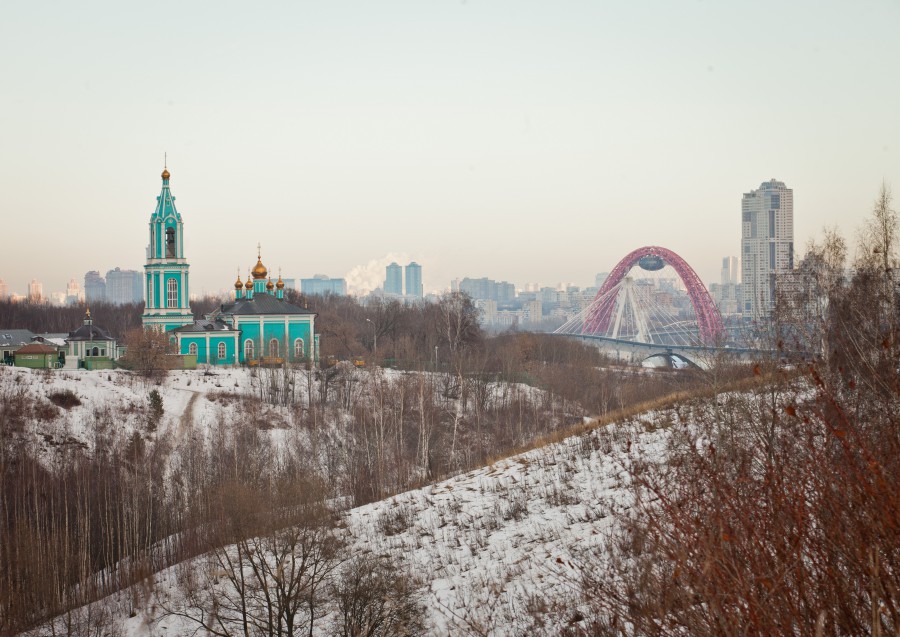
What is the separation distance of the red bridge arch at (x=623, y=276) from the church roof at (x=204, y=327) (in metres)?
29.9

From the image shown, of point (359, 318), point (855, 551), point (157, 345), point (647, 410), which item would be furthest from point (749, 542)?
point (359, 318)

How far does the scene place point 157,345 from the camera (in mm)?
40438

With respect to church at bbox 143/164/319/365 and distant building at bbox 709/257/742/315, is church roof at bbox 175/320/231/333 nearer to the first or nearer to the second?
church at bbox 143/164/319/365

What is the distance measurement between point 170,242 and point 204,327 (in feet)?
17.8

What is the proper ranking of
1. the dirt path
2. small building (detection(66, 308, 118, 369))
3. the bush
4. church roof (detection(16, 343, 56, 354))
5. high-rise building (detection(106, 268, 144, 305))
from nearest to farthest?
the dirt path → the bush → church roof (detection(16, 343, 56, 354)) → small building (detection(66, 308, 118, 369)) → high-rise building (detection(106, 268, 144, 305))

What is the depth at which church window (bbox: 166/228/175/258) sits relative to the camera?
4719 centimetres

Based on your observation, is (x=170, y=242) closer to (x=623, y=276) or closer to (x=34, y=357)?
(x=34, y=357)

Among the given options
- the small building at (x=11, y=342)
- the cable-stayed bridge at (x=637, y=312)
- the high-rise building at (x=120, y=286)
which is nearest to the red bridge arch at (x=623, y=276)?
the cable-stayed bridge at (x=637, y=312)

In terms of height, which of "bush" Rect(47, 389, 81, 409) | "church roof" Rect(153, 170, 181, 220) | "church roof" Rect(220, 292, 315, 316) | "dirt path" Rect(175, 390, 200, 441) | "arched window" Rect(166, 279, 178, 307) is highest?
"church roof" Rect(153, 170, 181, 220)

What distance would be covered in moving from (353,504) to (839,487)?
54.5 feet

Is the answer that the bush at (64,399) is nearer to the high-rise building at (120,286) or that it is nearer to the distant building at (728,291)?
the distant building at (728,291)

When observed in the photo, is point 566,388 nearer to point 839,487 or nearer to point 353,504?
point 353,504

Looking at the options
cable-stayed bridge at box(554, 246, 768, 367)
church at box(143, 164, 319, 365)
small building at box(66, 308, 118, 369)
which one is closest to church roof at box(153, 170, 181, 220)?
church at box(143, 164, 319, 365)

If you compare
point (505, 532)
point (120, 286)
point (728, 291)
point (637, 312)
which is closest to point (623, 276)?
point (637, 312)
